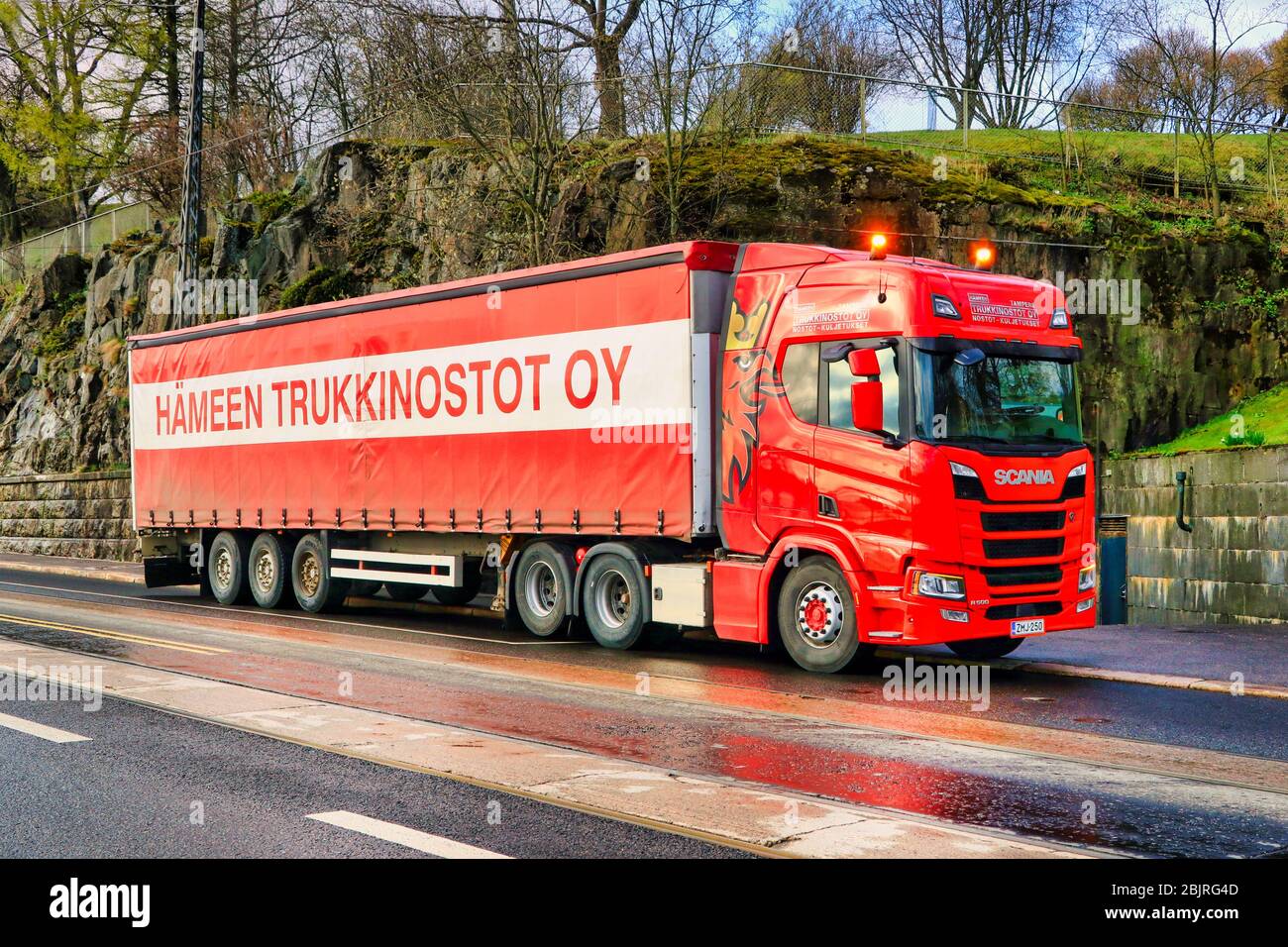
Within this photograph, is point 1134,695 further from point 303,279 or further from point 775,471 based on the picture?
point 303,279

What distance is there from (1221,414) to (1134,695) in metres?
11.4

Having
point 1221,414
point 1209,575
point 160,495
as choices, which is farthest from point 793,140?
point 160,495

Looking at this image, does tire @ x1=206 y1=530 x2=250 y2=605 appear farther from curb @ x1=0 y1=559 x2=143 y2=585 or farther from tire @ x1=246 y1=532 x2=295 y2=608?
curb @ x1=0 y1=559 x2=143 y2=585

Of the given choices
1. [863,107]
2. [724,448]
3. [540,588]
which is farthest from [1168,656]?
[863,107]

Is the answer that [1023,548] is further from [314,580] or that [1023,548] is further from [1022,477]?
[314,580]

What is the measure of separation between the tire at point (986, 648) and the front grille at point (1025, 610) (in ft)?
4.47

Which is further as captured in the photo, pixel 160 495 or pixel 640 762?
pixel 160 495

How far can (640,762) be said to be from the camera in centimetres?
816

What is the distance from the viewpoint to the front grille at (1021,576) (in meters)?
11.8

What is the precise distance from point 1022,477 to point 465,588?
27.1 feet

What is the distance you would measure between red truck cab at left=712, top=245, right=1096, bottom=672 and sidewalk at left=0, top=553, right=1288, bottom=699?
26.7 inches

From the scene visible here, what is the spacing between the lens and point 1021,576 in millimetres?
12047
